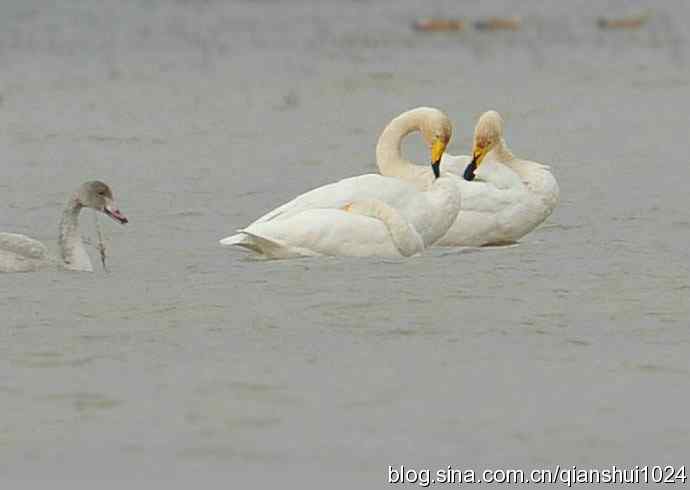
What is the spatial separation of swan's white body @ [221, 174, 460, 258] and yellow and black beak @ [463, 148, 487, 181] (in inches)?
42.4

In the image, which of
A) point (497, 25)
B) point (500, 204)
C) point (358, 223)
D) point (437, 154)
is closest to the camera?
point (358, 223)

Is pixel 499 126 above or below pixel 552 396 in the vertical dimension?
above

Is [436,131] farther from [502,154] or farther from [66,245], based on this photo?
[66,245]

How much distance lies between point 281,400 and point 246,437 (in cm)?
63

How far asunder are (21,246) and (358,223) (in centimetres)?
191

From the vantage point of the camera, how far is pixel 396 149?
13250 millimetres

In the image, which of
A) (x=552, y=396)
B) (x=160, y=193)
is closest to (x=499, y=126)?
(x=160, y=193)

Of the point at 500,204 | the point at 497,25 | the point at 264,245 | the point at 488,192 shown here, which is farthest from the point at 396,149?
the point at 497,25

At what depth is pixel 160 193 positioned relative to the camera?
51.5 feet

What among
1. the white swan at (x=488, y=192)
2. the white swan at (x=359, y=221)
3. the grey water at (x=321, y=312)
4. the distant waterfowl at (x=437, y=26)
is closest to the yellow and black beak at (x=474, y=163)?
the white swan at (x=488, y=192)

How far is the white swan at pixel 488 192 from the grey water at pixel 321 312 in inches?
10.1

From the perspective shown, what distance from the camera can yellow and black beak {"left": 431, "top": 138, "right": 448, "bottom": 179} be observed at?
507 inches

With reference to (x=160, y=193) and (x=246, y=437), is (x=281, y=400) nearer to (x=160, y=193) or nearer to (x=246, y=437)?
(x=246, y=437)

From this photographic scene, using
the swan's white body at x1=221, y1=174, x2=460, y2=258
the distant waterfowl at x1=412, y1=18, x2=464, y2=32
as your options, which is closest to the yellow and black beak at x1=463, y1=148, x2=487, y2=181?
the swan's white body at x1=221, y1=174, x2=460, y2=258
